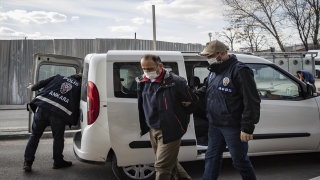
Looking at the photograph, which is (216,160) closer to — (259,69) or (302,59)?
(259,69)

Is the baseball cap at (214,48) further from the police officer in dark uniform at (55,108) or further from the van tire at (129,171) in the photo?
the police officer in dark uniform at (55,108)

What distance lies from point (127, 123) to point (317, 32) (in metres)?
19.2

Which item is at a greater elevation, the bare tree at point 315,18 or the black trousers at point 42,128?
the bare tree at point 315,18

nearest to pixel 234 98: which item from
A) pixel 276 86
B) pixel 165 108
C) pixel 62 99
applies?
pixel 165 108

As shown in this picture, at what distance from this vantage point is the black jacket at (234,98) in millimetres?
2910

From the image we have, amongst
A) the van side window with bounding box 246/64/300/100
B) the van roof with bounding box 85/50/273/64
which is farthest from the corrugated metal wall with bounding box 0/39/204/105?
the van side window with bounding box 246/64/300/100

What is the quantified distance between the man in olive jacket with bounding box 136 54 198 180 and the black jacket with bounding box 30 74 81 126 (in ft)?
5.44

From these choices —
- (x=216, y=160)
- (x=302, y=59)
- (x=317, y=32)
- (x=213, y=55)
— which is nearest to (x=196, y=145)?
(x=216, y=160)

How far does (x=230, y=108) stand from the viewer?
10.1ft

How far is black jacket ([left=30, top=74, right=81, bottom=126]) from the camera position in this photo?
4367 mm

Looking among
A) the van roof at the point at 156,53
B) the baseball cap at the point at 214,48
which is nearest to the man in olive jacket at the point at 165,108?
the baseball cap at the point at 214,48

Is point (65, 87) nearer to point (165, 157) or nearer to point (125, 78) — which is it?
point (125, 78)

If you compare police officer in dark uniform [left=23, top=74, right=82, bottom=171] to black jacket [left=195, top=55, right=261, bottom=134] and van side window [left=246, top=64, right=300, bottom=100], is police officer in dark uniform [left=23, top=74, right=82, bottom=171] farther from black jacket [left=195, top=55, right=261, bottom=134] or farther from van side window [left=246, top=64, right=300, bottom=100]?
van side window [left=246, top=64, right=300, bottom=100]

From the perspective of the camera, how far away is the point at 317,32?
19.5 meters
